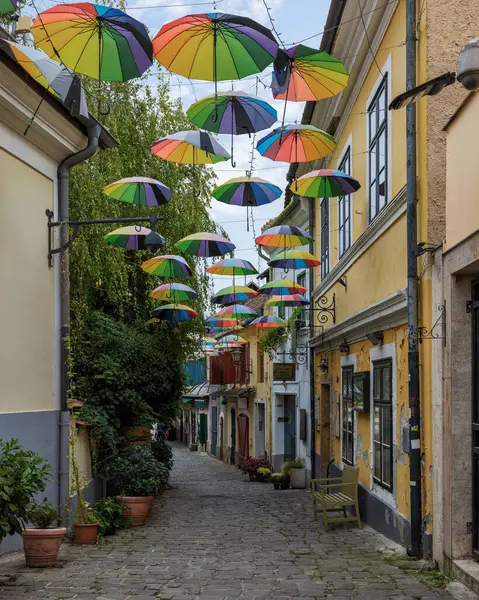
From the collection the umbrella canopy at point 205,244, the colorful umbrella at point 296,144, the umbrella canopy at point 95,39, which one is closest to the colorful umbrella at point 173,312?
the umbrella canopy at point 205,244

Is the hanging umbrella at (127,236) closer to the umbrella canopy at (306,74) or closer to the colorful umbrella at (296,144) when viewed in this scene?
the colorful umbrella at (296,144)

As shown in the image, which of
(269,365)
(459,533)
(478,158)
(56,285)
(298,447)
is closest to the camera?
(478,158)

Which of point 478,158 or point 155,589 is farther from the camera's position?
point 155,589

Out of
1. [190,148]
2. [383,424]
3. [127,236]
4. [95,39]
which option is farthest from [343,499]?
[95,39]

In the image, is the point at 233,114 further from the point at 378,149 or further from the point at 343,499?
the point at 343,499

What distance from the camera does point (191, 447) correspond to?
157ft

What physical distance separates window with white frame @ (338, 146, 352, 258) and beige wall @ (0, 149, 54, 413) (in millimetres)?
5139

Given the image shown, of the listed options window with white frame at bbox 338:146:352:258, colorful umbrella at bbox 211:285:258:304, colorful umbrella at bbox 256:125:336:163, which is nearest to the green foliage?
colorful umbrella at bbox 256:125:336:163

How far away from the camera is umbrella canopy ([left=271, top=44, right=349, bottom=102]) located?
6806 millimetres

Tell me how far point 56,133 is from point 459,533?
22.5ft

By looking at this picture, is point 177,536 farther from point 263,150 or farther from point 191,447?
point 191,447

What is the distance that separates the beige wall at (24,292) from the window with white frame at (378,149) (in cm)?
447

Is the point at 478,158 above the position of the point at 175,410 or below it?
above

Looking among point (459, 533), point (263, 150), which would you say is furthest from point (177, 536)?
point (263, 150)
